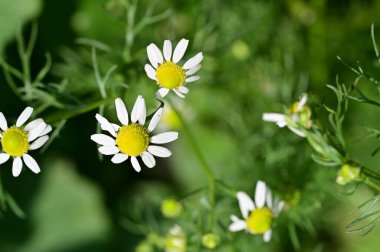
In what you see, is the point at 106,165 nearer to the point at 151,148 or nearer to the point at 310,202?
the point at 310,202

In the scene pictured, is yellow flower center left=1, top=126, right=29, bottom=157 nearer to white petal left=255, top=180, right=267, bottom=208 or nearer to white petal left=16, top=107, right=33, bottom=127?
white petal left=16, top=107, right=33, bottom=127

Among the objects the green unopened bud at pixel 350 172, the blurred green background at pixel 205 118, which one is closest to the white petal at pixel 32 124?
the blurred green background at pixel 205 118

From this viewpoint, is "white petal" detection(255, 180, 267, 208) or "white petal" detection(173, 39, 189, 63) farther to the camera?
"white petal" detection(255, 180, 267, 208)

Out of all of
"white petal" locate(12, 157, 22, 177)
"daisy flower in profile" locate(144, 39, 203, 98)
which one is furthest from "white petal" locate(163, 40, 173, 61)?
"white petal" locate(12, 157, 22, 177)

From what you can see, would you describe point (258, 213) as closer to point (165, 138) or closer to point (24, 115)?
point (165, 138)

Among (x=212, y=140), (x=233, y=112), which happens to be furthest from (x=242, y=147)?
(x=212, y=140)

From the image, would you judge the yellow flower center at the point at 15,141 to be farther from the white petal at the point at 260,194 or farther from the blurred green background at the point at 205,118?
the white petal at the point at 260,194
